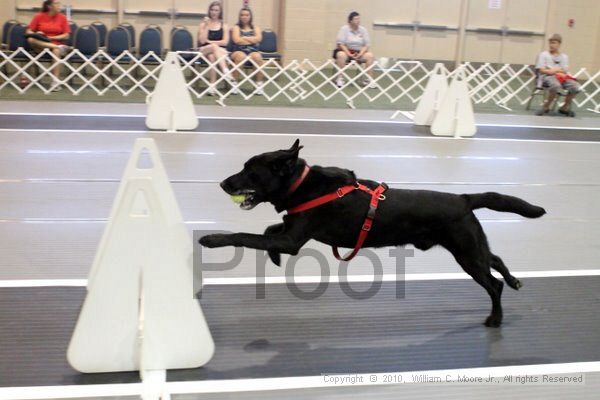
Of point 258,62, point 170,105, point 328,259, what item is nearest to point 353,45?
point 258,62

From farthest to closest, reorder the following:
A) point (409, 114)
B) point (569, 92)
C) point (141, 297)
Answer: point (569, 92)
point (409, 114)
point (141, 297)

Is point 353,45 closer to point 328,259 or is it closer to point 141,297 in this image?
point 328,259

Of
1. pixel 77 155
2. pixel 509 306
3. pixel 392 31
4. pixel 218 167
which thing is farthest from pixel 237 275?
pixel 392 31

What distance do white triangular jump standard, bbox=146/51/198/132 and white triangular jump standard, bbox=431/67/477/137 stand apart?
3.15 m

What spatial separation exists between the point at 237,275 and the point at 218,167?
8.63ft

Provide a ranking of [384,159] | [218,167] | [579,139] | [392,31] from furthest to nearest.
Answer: [392,31] → [579,139] → [384,159] → [218,167]

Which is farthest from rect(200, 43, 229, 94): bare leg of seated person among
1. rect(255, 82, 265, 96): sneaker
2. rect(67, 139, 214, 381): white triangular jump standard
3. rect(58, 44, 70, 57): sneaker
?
rect(67, 139, 214, 381): white triangular jump standard

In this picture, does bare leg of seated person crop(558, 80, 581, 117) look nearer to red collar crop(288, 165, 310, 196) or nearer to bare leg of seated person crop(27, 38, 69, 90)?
bare leg of seated person crop(27, 38, 69, 90)

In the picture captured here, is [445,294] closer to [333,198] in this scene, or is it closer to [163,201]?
[333,198]

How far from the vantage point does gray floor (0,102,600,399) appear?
3.05 meters

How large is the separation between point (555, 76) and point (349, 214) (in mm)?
8807

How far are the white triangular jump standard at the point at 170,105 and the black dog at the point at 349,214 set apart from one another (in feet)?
17.1

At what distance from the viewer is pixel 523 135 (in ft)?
29.9

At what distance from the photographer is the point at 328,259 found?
4367 millimetres
